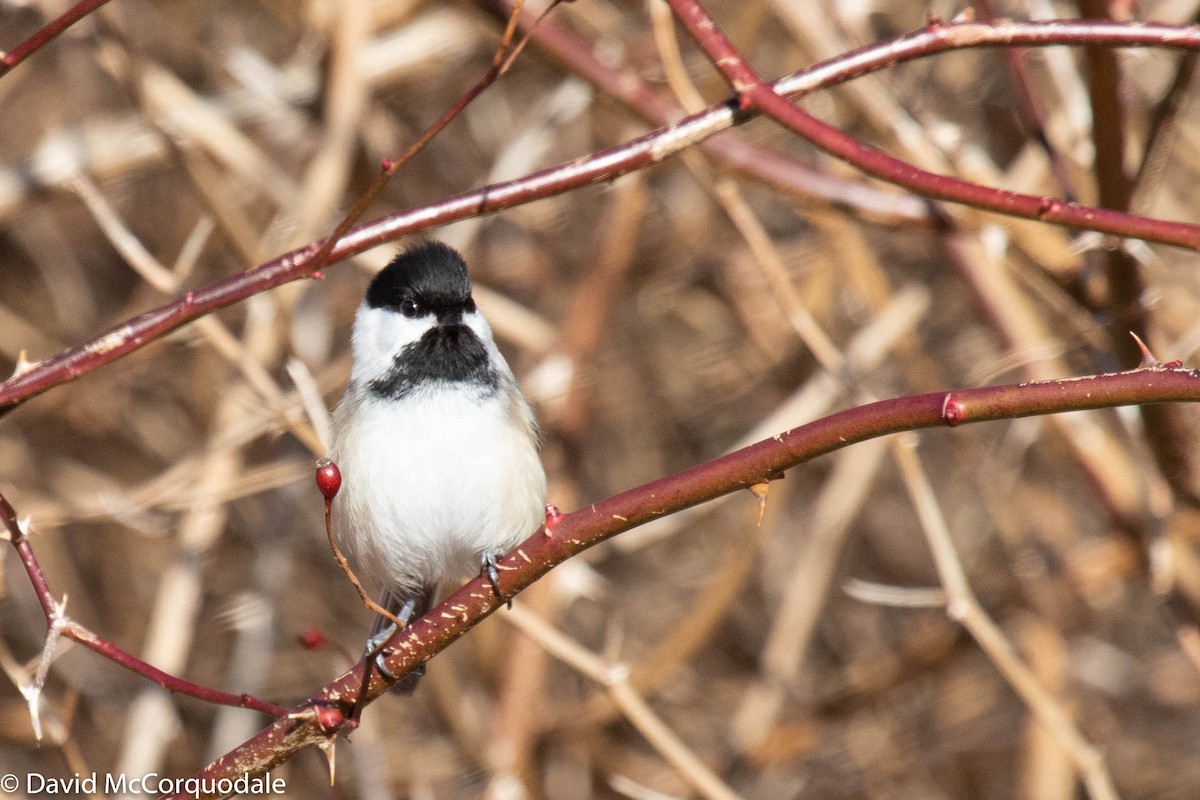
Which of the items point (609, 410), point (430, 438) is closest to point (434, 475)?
point (430, 438)

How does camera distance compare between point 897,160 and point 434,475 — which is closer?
point 897,160

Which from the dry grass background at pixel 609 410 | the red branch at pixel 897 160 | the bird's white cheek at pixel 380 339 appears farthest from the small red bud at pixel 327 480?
the dry grass background at pixel 609 410

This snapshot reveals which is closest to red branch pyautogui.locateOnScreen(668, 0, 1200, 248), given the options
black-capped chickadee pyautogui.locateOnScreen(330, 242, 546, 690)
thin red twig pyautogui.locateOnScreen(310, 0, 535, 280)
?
thin red twig pyautogui.locateOnScreen(310, 0, 535, 280)

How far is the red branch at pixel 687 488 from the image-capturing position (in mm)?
1227

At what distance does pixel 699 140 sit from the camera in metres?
1.67

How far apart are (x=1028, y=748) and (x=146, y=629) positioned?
2865 millimetres

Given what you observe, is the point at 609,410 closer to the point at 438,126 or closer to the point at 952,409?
the point at 438,126

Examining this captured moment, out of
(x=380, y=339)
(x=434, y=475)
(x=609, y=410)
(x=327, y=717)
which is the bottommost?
(x=327, y=717)

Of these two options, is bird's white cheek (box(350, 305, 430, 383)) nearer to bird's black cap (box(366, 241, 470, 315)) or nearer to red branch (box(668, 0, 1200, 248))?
bird's black cap (box(366, 241, 470, 315))

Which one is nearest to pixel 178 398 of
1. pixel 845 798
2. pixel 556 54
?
pixel 556 54

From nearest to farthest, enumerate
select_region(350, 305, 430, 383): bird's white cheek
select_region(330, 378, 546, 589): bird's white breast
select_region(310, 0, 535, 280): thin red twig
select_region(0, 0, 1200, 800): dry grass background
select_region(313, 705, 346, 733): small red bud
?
select_region(310, 0, 535, 280): thin red twig
select_region(313, 705, 346, 733): small red bud
select_region(330, 378, 546, 589): bird's white breast
select_region(350, 305, 430, 383): bird's white cheek
select_region(0, 0, 1200, 800): dry grass background

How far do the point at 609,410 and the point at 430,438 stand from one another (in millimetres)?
2154

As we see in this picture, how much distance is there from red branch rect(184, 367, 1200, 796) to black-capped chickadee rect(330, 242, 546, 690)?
0.62 m

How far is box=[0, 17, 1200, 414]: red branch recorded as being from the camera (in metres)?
1.54
